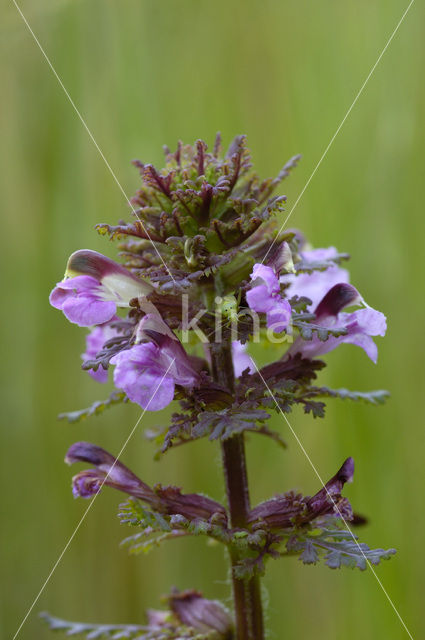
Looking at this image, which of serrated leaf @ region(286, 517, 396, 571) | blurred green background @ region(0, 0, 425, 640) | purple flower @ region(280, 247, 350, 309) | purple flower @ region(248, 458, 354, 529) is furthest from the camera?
blurred green background @ region(0, 0, 425, 640)

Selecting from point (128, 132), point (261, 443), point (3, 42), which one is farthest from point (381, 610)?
point (3, 42)

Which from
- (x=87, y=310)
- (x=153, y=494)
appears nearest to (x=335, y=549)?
(x=153, y=494)

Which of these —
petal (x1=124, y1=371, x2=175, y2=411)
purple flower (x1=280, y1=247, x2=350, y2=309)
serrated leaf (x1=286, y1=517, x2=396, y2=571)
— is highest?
purple flower (x1=280, y1=247, x2=350, y2=309)

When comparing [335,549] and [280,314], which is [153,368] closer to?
[280,314]

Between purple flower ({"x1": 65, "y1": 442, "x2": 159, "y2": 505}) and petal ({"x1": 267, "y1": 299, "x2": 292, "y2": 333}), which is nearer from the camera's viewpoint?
petal ({"x1": 267, "y1": 299, "x2": 292, "y2": 333})

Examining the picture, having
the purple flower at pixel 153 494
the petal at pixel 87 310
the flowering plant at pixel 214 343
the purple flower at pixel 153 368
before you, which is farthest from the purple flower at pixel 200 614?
the petal at pixel 87 310

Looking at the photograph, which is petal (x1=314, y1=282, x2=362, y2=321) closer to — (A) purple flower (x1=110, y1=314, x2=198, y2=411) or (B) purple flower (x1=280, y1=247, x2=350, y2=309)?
(B) purple flower (x1=280, y1=247, x2=350, y2=309)

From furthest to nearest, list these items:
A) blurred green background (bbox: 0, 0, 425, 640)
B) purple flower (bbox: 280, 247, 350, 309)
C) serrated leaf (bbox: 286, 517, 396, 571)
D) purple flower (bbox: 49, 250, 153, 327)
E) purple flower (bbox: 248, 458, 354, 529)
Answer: blurred green background (bbox: 0, 0, 425, 640) → purple flower (bbox: 280, 247, 350, 309) → purple flower (bbox: 49, 250, 153, 327) → purple flower (bbox: 248, 458, 354, 529) → serrated leaf (bbox: 286, 517, 396, 571)

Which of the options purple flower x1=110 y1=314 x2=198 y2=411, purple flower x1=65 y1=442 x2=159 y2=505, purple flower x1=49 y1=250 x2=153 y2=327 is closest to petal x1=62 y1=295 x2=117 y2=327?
purple flower x1=49 y1=250 x2=153 y2=327
